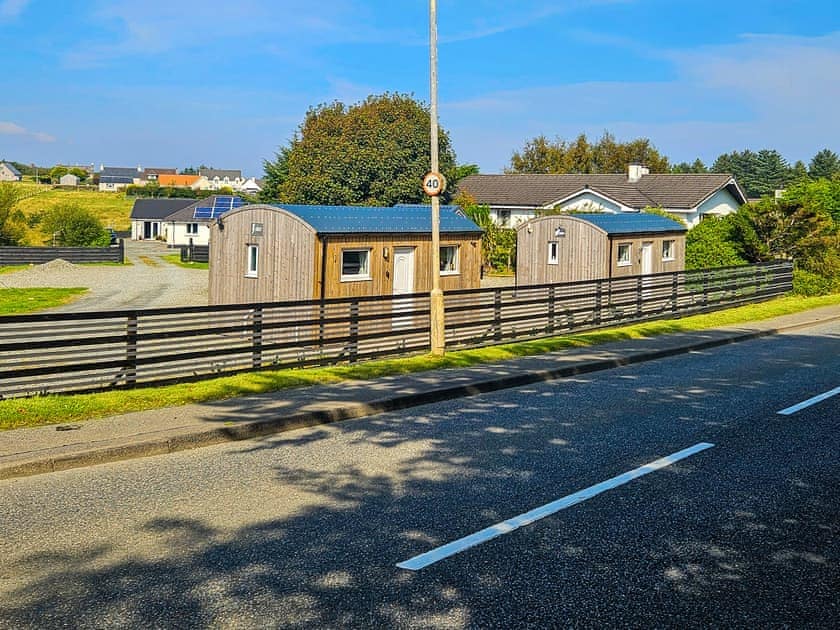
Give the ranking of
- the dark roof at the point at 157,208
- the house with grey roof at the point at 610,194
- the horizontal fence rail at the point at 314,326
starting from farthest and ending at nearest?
the dark roof at the point at 157,208, the house with grey roof at the point at 610,194, the horizontal fence rail at the point at 314,326

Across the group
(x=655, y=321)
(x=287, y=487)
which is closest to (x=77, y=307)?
(x=655, y=321)

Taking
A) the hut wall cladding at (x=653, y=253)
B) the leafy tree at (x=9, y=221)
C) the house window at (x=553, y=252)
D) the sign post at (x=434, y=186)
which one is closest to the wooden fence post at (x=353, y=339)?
the sign post at (x=434, y=186)

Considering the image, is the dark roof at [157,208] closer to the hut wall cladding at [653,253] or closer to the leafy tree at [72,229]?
the leafy tree at [72,229]

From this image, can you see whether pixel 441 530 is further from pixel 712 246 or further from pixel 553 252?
pixel 712 246

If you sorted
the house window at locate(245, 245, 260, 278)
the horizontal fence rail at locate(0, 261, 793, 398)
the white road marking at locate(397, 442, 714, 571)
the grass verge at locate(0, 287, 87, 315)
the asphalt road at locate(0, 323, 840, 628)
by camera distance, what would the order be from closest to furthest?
the asphalt road at locate(0, 323, 840, 628) → the white road marking at locate(397, 442, 714, 571) → the horizontal fence rail at locate(0, 261, 793, 398) → the house window at locate(245, 245, 260, 278) → the grass verge at locate(0, 287, 87, 315)

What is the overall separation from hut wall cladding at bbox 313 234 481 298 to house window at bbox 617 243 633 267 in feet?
20.5

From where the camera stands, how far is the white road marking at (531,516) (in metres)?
6.33

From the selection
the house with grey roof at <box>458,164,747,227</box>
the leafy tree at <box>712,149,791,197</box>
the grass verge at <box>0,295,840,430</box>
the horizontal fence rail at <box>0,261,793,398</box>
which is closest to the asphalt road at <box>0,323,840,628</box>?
the grass verge at <box>0,295,840,430</box>

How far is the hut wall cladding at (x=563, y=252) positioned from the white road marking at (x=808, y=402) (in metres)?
16.3

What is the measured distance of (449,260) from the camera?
26.7 meters

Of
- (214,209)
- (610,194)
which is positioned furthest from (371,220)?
(214,209)

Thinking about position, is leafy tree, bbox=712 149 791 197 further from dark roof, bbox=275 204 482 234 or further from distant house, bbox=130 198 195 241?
dark roof, bbox=275 204 482 234

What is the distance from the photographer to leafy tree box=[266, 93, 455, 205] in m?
63.2

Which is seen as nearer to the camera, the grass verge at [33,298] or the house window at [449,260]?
the house window at [449,260]
